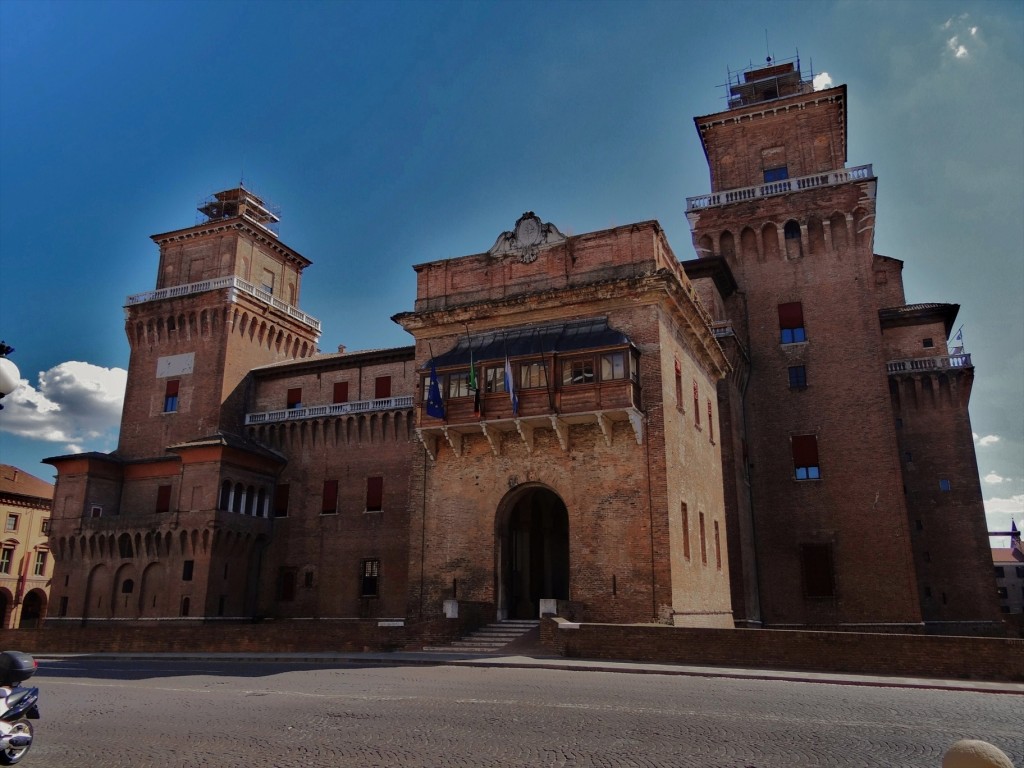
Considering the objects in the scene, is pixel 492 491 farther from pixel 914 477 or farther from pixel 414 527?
pixel 914 477

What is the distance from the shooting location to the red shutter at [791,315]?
3825 cm

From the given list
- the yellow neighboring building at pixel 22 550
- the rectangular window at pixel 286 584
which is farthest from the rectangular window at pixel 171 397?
the yellow neighboring building at pixel 22 550

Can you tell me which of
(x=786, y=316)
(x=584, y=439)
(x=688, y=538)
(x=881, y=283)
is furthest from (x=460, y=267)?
(x=881, y=283)

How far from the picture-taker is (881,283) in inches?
1842

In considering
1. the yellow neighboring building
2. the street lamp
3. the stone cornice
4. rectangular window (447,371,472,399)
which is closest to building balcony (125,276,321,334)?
the stone cornice

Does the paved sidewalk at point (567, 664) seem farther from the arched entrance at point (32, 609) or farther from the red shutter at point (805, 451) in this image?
the arched entrance at point (32, 609)

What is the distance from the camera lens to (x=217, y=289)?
153ft

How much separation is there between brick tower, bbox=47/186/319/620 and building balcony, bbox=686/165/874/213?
26.8 meters

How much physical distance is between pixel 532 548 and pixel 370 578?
15986mm

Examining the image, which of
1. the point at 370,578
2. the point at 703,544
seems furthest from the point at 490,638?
the point at 370,578

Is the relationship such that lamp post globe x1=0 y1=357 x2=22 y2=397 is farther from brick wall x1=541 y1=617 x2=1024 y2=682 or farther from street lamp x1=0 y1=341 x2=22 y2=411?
brick wall x1=541 y1=617 x2=1024 y2=682

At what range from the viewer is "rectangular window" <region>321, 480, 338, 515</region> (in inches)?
1737

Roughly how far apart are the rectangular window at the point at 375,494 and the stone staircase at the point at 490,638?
19.8 metres

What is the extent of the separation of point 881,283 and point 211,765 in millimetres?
46986
